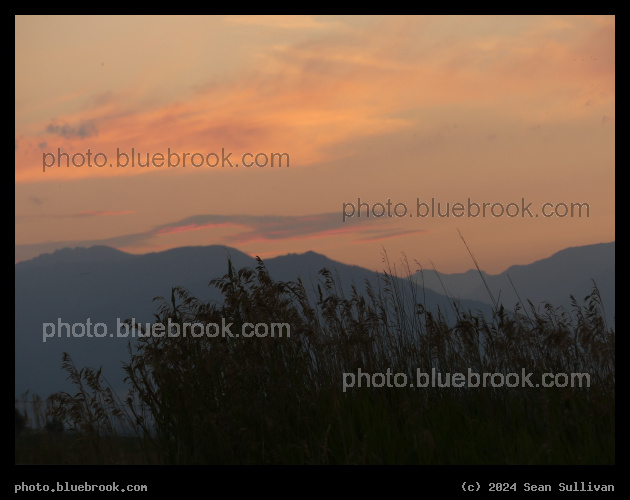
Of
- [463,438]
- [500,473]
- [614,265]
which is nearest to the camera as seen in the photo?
[500,473]

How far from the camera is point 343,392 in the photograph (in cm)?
585

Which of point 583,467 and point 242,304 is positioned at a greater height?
point 242,304

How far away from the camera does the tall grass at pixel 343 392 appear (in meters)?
5.36

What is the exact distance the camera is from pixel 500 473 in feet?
16.2

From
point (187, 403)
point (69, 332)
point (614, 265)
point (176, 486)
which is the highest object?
point (614, 265)

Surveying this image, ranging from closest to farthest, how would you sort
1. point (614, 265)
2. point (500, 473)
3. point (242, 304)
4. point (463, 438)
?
point (500, 473)
point (463, 438)
point (242, 304)
point (614, 265)

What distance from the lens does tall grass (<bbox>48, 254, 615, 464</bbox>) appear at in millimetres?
5363

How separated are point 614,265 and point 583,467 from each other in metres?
2.21

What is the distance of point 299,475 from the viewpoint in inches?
197

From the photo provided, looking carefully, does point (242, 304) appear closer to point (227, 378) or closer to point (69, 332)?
point (227, 378)
